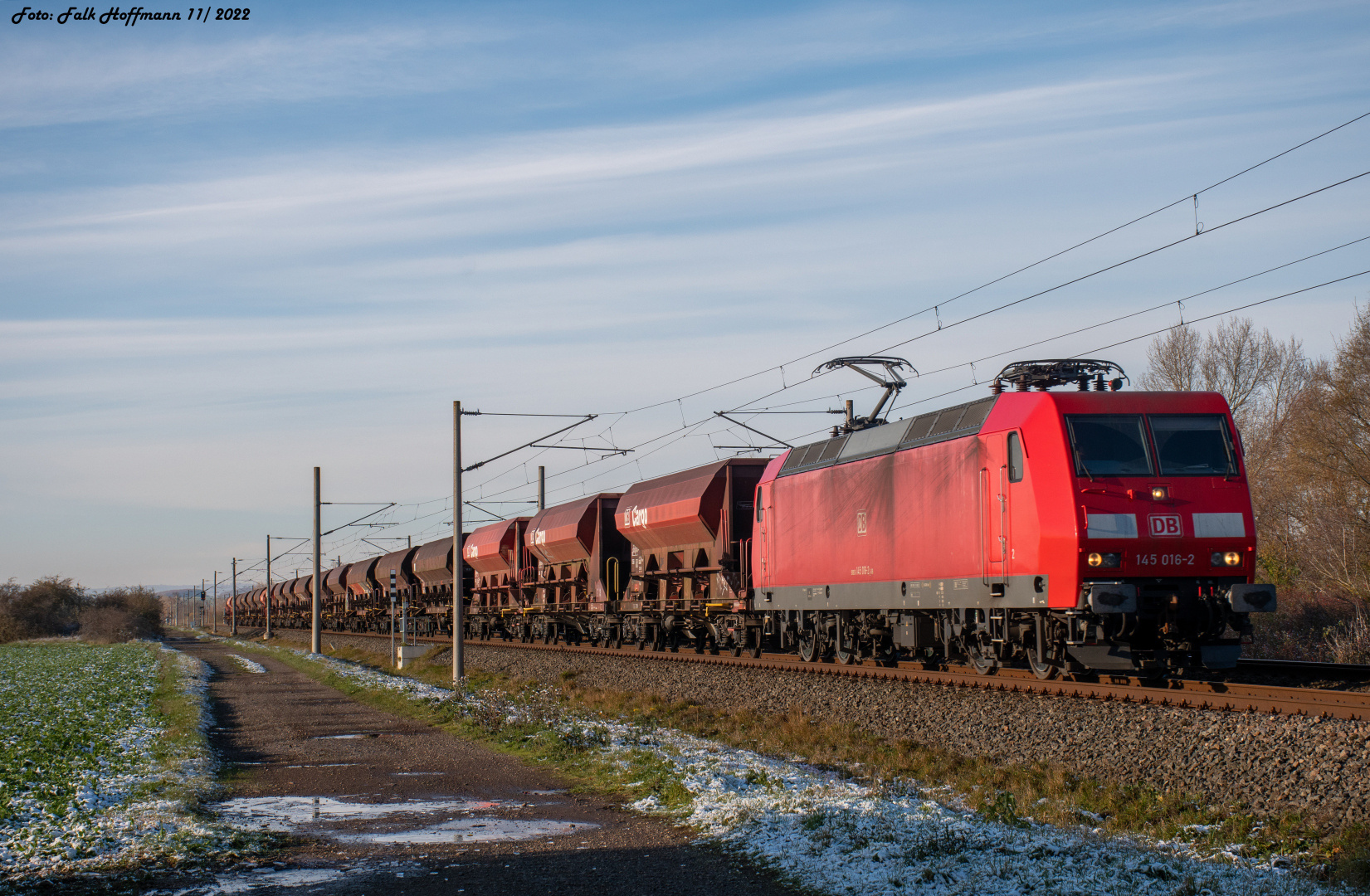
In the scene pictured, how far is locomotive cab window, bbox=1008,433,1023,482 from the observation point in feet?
49.0

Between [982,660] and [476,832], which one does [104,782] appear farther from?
[982,660]

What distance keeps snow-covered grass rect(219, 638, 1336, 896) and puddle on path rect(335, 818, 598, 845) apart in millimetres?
1028

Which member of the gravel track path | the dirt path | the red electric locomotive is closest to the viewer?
the dirt path

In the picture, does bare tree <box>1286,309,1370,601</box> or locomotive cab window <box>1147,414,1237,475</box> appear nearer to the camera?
locomotive cab window <box>1147,414,1237,475</box>

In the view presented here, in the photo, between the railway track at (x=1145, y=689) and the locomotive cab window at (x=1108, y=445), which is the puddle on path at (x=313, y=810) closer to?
the railway track at (x=1145, y=689)

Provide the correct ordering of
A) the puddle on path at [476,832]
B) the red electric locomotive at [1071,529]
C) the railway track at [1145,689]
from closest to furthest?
the puddle on path at [476,832], the railway track at [1145,689], the red electric locomotive at [1071,529]

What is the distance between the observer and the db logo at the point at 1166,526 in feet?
45.9

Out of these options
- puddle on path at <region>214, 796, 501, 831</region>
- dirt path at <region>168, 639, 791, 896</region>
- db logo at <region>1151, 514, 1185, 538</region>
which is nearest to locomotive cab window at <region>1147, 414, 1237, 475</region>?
db logo at <region>1151, 514, 1185, 538</region>

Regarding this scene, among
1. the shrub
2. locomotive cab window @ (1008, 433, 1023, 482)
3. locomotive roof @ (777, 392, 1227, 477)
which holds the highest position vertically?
locomotive roof @ (777, 392, 1227, 477)

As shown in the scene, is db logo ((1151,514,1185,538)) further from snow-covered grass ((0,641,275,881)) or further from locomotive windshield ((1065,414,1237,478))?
snow-covered grass ((0,641,275,881))

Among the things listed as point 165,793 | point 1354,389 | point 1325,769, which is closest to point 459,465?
point 165,793

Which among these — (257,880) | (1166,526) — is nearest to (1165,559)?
(1166,526)

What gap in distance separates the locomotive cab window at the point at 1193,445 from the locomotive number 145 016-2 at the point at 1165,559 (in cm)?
109

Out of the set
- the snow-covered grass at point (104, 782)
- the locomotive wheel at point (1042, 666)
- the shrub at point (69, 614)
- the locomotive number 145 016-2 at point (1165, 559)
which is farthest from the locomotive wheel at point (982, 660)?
the shrub at point (69, 614)
